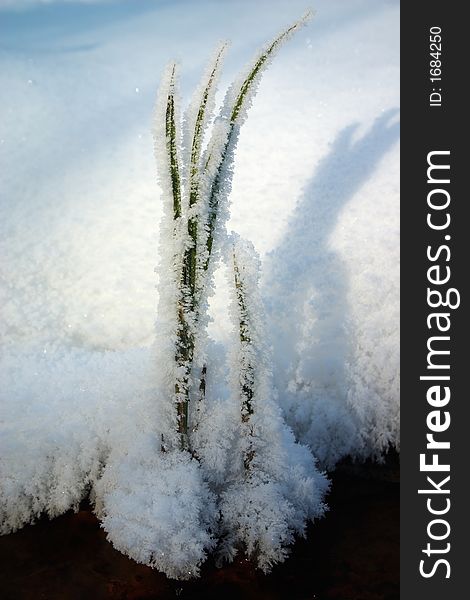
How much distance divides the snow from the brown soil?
0.04m

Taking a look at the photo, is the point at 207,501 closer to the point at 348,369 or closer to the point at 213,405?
the point at 213,405

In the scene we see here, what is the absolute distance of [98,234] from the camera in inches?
78.2

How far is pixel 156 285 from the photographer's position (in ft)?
3.24

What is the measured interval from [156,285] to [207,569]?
532 millimetres

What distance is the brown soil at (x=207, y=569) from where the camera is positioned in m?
0.95

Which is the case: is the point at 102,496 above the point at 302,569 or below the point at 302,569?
above

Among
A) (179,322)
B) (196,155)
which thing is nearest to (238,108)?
(196,155)

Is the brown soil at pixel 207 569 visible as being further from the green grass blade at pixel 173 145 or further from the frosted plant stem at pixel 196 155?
the green grass blade at pixel 173 145

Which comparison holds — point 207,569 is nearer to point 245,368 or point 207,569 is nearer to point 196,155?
point 245,368

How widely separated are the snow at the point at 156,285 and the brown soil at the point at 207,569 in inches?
1.6

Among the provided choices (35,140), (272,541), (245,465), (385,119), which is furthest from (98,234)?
(385,119)

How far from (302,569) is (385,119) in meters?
2.26

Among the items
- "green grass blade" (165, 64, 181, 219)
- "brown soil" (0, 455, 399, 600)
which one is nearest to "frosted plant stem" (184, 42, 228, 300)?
"green grass blade" (165, 64, 181, 219)

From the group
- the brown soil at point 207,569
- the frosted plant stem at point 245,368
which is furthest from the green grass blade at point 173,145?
the brown soil at point 207,569
